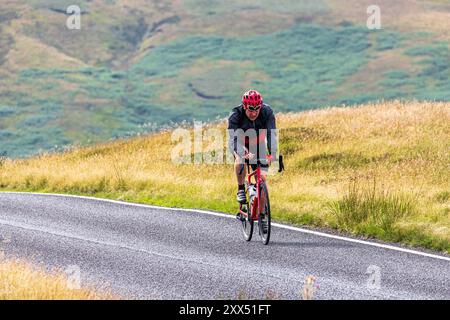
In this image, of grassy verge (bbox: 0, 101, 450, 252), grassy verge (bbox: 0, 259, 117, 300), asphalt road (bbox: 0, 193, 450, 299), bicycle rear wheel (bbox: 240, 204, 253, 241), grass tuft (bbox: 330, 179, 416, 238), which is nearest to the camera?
grassy verge (bbox: 0, 259, 117, 300)

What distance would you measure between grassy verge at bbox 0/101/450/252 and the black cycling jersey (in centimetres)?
245

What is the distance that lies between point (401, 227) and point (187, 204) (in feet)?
16.8

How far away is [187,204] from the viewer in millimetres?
16578

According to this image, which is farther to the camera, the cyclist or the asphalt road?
the cyclist

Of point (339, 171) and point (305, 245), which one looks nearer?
point (305, 245)

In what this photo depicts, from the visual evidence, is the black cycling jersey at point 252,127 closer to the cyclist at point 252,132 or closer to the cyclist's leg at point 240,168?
the cyclist at point 252,132

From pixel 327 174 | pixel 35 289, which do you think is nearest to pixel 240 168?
pixel 35 289

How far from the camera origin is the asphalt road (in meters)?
9.20

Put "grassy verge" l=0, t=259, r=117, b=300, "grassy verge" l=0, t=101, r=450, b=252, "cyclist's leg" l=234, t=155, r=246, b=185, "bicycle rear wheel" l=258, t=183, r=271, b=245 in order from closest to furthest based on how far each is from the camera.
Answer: "grassy verge" l=0, t=259, r=117, b=300
"bicycle rear wheel" l=258, t=183, r=271, b=245
"cyclist's leg" l=234, t=155, r=246, b=185
"grassy verge" l=0, t=101, r=450, b=252

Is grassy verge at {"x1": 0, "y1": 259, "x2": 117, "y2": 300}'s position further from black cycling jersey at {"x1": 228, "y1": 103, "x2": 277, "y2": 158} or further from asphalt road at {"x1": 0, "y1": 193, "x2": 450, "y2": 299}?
black cycling jersey at {"x1": 228, "y1": 103, "x2": 277, "y2": 158}

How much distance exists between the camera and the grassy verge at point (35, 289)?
7.81 metres

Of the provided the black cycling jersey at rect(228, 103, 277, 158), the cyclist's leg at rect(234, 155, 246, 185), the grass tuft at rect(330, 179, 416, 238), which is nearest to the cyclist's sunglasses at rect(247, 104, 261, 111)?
the black cycling jersey at rect(228, 103, 277, 158)
